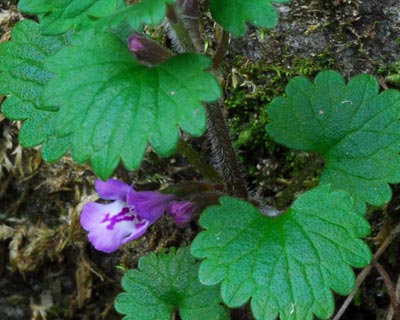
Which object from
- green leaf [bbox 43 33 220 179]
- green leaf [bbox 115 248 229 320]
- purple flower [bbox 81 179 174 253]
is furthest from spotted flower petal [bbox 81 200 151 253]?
green leaf [bbox 43 33 220 179]

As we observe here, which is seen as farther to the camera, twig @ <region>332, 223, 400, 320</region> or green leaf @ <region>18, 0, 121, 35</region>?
twig @ <region>332, 223, 400, 320</region>

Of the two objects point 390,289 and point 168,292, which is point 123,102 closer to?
point 168,292

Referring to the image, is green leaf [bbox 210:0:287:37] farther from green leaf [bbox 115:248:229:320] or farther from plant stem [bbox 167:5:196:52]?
green leaf [bbox 115:248:229:320]

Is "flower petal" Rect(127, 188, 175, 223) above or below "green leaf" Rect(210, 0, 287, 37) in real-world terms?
below

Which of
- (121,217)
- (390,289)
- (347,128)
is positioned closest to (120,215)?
(121,217)

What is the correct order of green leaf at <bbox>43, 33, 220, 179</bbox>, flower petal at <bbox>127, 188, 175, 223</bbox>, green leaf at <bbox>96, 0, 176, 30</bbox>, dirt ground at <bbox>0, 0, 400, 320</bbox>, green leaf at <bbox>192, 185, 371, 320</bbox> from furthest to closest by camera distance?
1. dirt ground at <bbox>0, 0, 400, 320</bbox>
2. flower petal at <bbox>127, 188, 175, 223</bbox>
3. green leaf at <bbox>192, 185, 371, 320</bbox>
4. green leaf at <bbox>43, 33, 220, 179</bbox>
5. green leaf at <bbox>96, 0, 176, 30</bbox>

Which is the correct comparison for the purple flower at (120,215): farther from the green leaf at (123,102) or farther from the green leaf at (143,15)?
the green leaf at (143,15)

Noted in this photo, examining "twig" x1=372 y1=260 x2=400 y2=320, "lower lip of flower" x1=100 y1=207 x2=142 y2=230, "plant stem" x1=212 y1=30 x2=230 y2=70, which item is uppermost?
"plant stem" x1=212 y1=30 x2=230 y2=70
